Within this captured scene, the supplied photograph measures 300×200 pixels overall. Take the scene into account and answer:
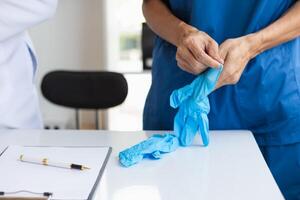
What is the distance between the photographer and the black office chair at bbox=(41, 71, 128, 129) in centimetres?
184

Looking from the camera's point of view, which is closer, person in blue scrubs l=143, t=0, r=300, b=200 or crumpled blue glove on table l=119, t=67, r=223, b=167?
crumpled blue glove on table l=119, t=67, r=223, b=167

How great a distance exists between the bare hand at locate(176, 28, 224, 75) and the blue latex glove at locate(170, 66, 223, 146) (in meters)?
0.02

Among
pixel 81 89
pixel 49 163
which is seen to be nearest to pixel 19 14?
pixel 49 163

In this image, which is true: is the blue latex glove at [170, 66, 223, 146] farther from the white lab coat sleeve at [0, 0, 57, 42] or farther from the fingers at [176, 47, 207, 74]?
the white lab coat sleeve at [0, 0, 57, 42]

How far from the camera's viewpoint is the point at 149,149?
2.88ft

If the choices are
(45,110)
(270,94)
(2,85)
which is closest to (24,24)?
(2,85)

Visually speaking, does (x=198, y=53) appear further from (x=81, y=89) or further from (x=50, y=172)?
(x=81, y=89)

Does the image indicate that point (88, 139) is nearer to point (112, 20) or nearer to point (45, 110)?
point (112, 20)

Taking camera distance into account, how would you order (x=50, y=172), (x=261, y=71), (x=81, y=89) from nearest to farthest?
(x=50, y=172) < (x=261, y=71) < (x=81, y=89)

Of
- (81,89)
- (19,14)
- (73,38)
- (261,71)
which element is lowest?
(73,38)

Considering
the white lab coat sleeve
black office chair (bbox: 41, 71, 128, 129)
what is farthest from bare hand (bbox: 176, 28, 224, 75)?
black office chair (bbox: 41, 71, 128, 129)

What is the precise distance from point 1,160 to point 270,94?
0.61 m

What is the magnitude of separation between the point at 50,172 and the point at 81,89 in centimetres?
110

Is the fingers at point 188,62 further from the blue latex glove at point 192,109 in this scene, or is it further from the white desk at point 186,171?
the white desk at point 186,171
